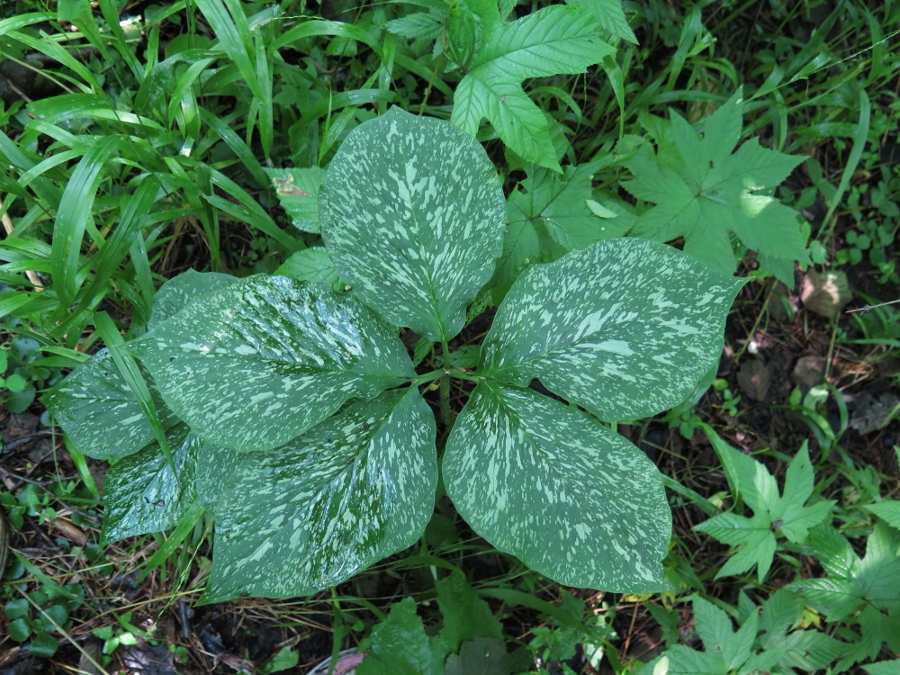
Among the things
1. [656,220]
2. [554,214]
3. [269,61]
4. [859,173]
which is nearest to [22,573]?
[269,61]

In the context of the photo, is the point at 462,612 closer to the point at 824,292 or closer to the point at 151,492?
the point at 151,492

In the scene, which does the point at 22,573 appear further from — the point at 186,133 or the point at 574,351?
the point at 574,351

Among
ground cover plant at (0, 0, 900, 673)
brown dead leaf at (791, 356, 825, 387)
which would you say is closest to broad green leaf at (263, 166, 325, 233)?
ground cover plant at (0, 0, 900, 673)

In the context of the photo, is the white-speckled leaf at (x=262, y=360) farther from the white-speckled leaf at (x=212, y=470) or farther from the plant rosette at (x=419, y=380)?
the white-speckled leaf at (x=212, y=470)

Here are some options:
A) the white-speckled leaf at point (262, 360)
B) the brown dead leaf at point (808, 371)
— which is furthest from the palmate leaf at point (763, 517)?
the white-speckled leaf at point (262, 360)

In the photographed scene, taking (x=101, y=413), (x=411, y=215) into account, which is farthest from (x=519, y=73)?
(x=101, y=413)

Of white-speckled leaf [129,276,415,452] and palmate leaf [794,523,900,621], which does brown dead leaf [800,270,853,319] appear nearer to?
palmate leaf [794,523,900,621]
